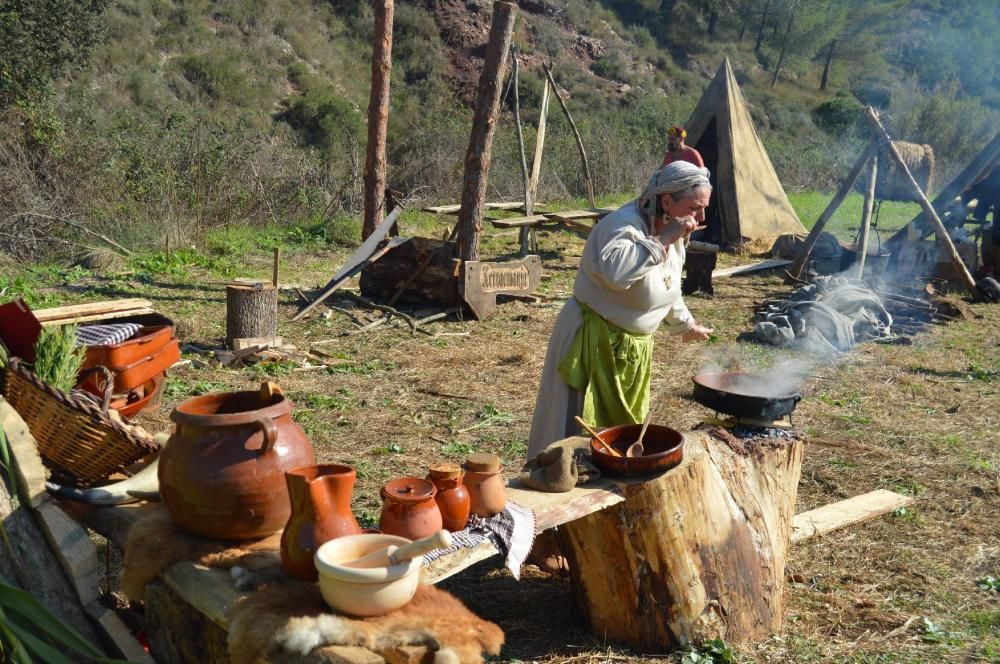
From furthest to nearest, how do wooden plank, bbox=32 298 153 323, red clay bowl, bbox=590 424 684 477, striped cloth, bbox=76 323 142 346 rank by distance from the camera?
wooden plank, bbox=32 298 153 323 < striped cloth, bbox=76 323 142 346 < red clay bowl, bbox=590 424 684 477

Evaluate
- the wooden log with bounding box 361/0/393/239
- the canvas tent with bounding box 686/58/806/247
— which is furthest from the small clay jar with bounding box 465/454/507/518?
the canvas tent with bounding box 686/58/806/247

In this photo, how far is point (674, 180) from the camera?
3.26 m

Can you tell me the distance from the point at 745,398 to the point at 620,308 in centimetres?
60

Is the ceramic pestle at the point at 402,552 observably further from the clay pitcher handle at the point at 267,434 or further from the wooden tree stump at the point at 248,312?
the wooden tree stump at the point at 248,312

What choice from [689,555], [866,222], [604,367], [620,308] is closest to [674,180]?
[620,308]

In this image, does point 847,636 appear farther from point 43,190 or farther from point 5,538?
point 43,190

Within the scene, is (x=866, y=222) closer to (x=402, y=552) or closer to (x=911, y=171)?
(x=911, y=171)

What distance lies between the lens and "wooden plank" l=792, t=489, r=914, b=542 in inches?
162

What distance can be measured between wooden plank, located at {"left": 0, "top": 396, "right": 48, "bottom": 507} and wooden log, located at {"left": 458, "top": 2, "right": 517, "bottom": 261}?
6.77 m

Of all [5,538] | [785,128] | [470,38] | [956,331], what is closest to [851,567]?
[5,538]

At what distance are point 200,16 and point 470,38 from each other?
9747mm

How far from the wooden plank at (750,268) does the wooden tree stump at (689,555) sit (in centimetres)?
865

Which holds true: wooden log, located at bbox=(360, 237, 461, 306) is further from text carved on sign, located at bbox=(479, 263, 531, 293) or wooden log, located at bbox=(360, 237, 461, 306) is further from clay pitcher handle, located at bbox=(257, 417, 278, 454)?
clay pitcher handle, located at bbox=(257, 417, 278, 454)

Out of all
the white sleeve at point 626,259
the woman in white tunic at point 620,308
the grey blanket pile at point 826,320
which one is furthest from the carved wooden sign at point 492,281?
the white sleeve at point 626,259
